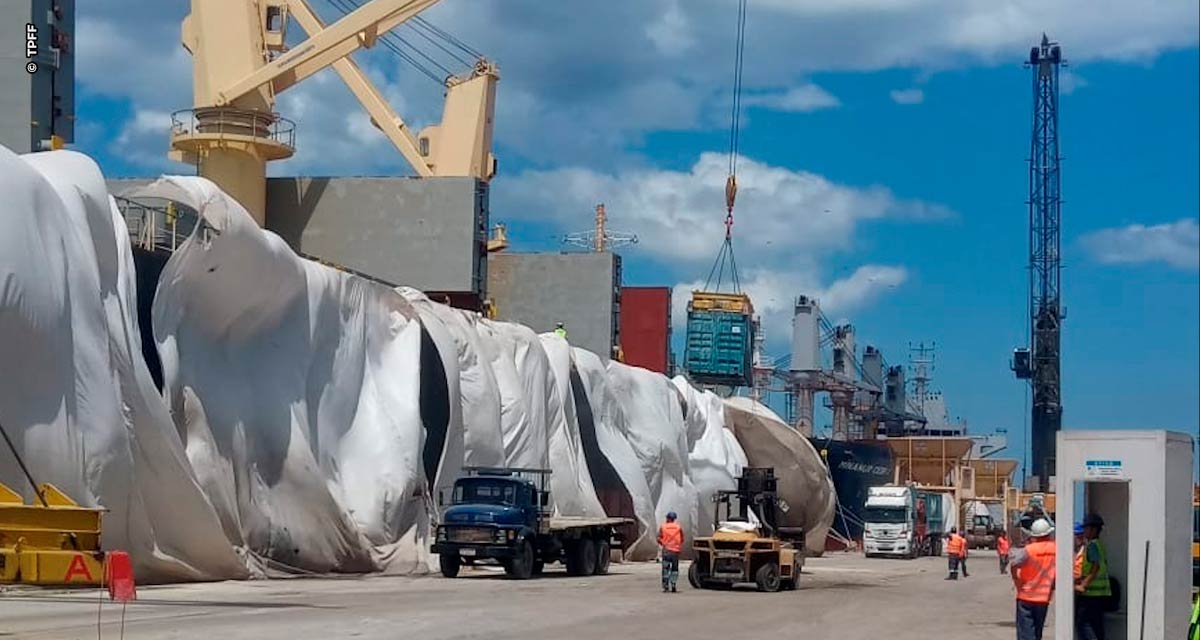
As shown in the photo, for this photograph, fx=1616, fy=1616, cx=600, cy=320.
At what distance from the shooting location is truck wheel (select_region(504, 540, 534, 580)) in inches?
1329

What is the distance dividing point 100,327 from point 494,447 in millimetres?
17527

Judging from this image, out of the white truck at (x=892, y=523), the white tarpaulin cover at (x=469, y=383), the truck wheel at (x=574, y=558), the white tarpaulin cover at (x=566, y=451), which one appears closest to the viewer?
the truck wheel at (x=574, y=558)

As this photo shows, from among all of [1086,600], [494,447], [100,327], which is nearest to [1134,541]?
[1086,600]

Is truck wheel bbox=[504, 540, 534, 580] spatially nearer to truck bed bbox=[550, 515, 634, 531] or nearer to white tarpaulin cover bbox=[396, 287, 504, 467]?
truck bed bbox=[550, 515, 634, 531]

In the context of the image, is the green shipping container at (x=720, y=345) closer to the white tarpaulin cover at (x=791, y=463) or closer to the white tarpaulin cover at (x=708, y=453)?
the white tarpaulin cover at (x=791, y=463)

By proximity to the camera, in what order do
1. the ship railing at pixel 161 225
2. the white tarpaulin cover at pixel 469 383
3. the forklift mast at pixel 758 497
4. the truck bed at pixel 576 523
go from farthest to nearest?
the white tarpaulin cover at pixel 469 383 < the forklift mast at pixel 758 497 < the truck bed at pixel 576 523 < the ship railing at pixel 161 225

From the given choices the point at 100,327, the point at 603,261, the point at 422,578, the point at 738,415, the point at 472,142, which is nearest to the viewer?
the point at 100,327

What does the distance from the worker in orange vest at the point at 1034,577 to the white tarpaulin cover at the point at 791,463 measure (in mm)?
37764

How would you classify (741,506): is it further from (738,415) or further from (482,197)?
(482,197)

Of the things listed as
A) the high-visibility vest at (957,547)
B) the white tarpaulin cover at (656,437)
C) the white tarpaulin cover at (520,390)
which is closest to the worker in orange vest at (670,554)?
the white tarpaulin cover at (520,390)

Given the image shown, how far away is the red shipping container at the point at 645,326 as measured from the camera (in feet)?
307

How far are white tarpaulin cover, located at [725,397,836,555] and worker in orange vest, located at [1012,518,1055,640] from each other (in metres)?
37.8

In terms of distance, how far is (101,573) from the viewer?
17562 millimetres

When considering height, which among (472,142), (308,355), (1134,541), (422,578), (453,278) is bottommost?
(422,578)
